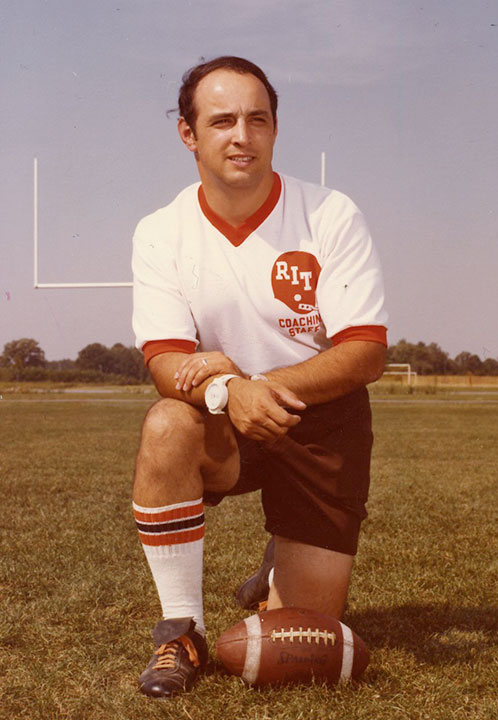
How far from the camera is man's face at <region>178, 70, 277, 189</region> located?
9.05 feet

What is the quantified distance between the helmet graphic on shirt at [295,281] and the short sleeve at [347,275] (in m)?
0.03

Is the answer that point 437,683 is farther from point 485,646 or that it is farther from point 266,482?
point 266,482

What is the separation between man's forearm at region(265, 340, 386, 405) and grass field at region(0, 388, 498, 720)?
0.88 meters

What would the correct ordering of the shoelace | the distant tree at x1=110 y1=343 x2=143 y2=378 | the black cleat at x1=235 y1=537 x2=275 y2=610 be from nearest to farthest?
the shoelace < the black cleat at x1=235 y1=537 x2=275 y2=610 < the distant tree at x1=110 y1=343 x2=143 y2=378

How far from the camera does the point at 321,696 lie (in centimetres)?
239

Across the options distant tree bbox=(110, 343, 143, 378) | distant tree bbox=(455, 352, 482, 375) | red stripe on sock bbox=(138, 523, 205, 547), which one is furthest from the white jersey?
distant tree bbox=(455, 352, 482, 375)

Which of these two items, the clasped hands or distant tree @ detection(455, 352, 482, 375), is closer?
the clasped hands

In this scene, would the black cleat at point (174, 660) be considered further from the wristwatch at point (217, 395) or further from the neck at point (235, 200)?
the neck at point (235, 200)

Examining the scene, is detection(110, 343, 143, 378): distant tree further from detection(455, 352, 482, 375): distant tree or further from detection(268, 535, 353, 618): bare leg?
detection(268, 535, 353, 618): bare leg

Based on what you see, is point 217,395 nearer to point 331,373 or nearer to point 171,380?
point 171,380

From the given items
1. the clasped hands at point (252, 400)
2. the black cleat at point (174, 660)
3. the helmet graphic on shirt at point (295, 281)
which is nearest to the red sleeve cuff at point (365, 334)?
the helmet graphic on shirt at point (295, 281)

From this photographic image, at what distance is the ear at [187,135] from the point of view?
2.92 m

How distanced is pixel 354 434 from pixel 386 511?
334 cm

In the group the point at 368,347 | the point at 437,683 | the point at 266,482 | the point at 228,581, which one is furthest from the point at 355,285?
the point at 228,581
